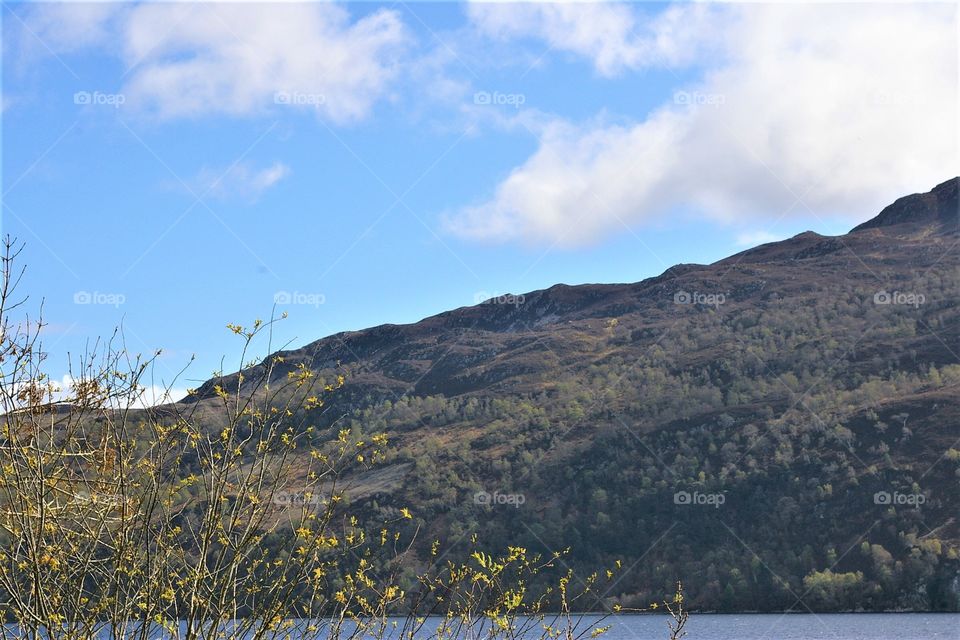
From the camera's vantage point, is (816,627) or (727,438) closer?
(816,627)

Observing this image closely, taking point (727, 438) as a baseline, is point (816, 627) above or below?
below

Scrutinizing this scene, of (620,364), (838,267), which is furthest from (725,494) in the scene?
(838,267)

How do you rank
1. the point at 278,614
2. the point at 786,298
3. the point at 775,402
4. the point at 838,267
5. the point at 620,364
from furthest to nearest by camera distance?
the point at 838,267 < the point at 786,298 < the point at 620,364 < the point at 775,402 < the point at 278,614

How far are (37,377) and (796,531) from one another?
90.5 meters

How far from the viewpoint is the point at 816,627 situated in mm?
73188

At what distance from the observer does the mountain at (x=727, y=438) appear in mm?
87812

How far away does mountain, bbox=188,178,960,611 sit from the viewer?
87.8 meters

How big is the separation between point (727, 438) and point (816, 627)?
3886 cm

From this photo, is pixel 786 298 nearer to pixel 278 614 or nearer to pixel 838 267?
pixel 838 267

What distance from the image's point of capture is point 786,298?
167500 millimetres

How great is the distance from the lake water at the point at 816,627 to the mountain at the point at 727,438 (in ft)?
10.2

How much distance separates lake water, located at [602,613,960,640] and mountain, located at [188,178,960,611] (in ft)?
10.2

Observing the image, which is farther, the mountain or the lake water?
the mountain

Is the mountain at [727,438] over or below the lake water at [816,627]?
over
